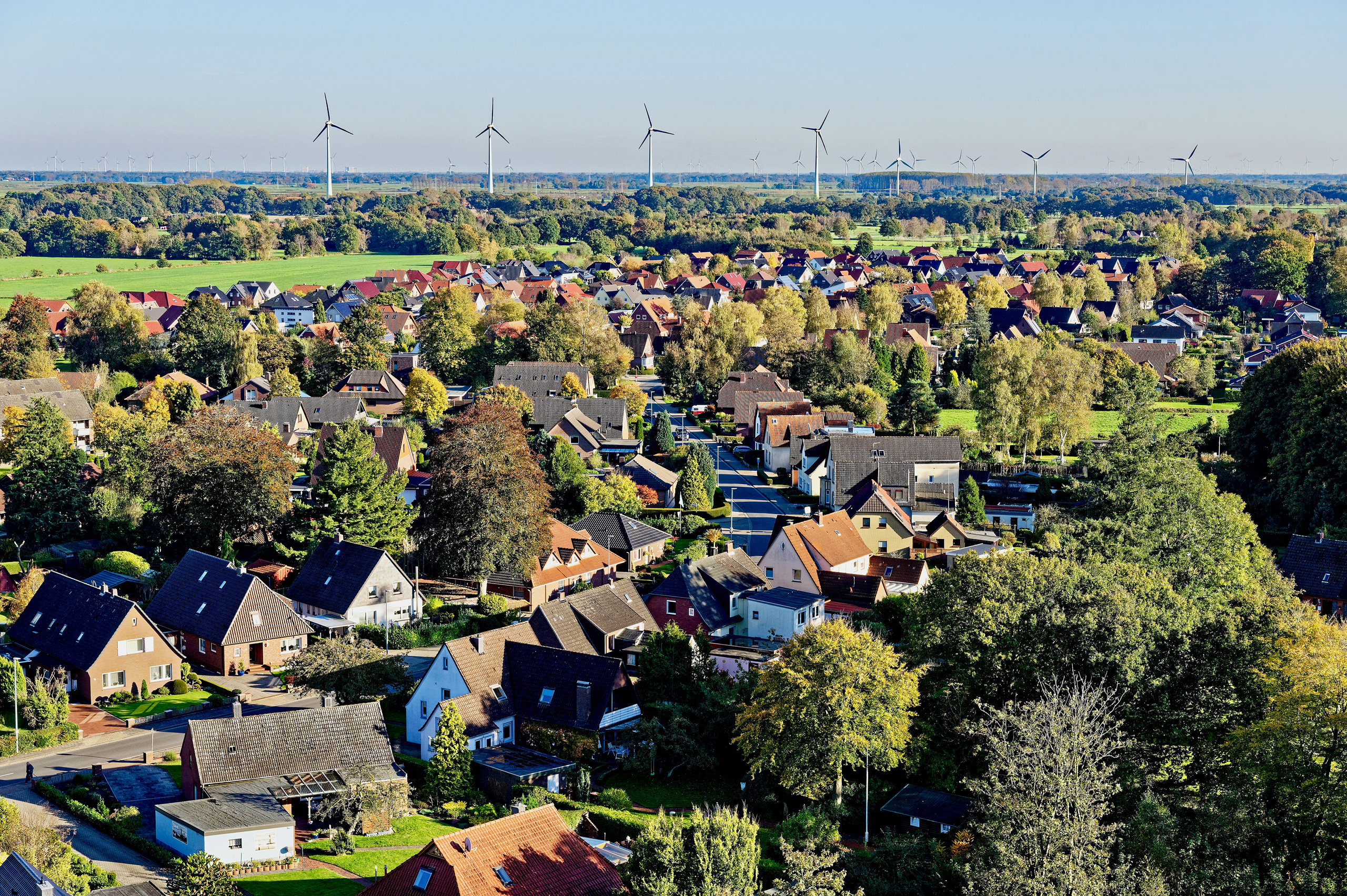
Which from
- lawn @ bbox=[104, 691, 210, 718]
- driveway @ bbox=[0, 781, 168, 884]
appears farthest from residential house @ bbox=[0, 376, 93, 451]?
driveway @ bbox=[0, 781, 168, 884]

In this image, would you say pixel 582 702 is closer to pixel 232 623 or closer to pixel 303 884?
pixel 303 884

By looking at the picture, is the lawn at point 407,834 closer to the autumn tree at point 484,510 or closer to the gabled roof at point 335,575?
the gabled roof at point 335,575

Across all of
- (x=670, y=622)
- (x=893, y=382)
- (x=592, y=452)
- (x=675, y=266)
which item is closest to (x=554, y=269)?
(x=675, y=266)

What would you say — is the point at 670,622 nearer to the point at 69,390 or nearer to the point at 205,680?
the point at 205,680

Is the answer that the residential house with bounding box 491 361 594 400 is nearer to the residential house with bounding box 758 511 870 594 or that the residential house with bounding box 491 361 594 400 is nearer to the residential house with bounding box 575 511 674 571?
the residential house with bounding box 575 511 674 571

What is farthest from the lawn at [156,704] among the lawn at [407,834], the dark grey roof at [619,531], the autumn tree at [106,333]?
the autumn tree at [106,333]

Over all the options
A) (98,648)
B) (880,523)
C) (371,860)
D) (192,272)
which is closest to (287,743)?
(371,860)
